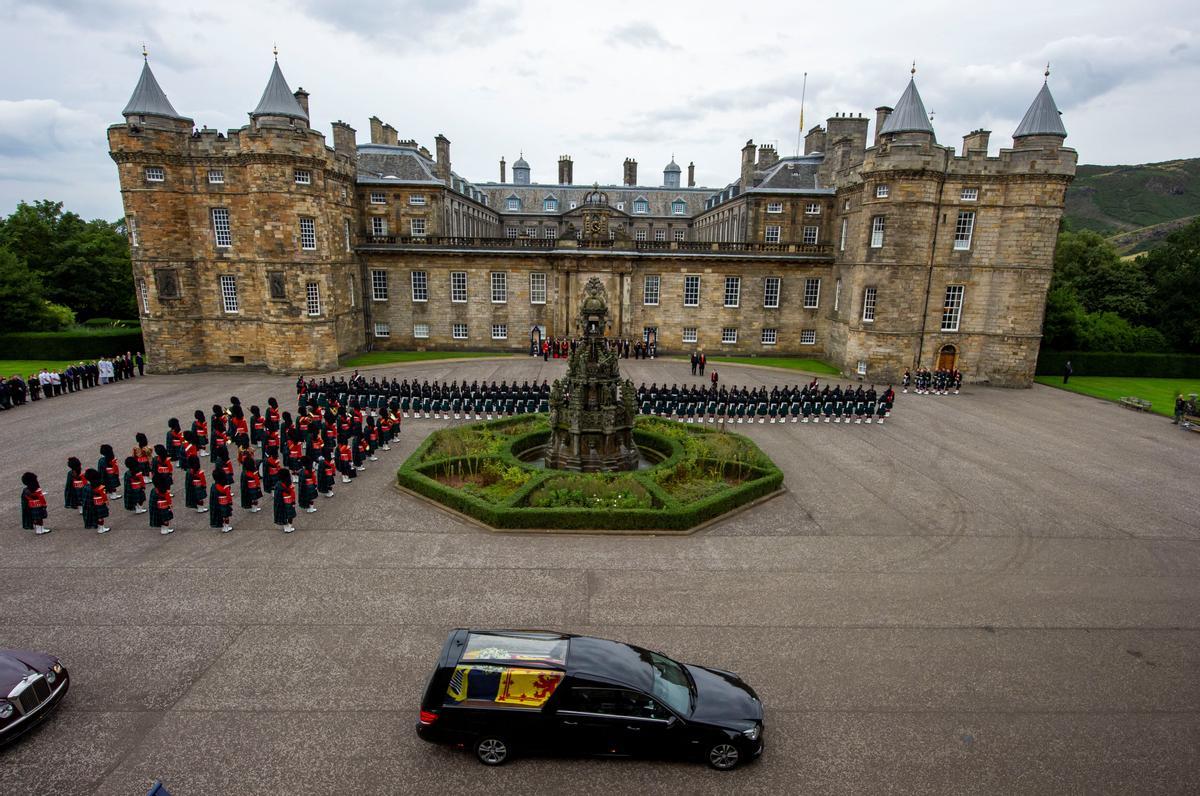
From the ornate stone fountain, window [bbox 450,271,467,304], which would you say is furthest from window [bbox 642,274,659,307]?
the ornate stone fountain

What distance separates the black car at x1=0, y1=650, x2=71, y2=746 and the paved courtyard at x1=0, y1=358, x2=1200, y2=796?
325 mm

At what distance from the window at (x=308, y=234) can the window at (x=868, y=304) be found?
3246cm

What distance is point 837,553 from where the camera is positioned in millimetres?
14453

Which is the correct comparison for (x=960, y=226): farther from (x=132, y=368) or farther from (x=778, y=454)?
(x=132, y=368)

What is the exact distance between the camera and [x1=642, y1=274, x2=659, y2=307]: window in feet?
145

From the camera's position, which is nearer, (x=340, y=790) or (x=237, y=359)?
(x=340, y=790)

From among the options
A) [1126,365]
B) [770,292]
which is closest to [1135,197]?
[1126,365]

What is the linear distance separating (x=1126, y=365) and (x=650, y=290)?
33057 mm

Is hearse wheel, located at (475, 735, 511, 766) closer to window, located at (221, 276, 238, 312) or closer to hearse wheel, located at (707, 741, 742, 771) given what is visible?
hearse wheel, located at (707, 741, 742, 771)

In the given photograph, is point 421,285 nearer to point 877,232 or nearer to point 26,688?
point 877,232

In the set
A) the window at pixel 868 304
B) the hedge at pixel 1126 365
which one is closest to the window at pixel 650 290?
the window at pixel 868 304

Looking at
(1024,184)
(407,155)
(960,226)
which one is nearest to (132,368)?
(407,155)

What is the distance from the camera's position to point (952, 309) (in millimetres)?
37156

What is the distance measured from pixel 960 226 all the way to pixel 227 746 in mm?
40746
